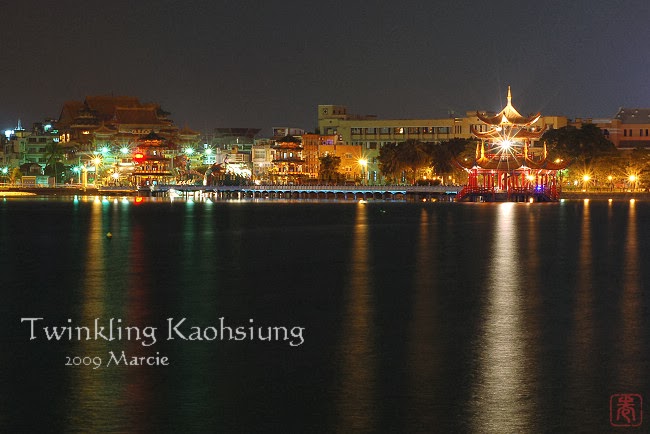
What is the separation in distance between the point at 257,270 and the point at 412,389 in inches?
656

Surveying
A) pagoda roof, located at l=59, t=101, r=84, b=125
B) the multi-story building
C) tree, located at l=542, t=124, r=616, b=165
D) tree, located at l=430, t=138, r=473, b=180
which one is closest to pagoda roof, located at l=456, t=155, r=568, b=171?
tree, located at l=542, t=124, r=616, b=165

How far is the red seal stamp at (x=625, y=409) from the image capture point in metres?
13.1

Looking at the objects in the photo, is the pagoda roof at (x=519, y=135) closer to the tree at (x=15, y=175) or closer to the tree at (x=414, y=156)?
the tree at (x=414, y=156)

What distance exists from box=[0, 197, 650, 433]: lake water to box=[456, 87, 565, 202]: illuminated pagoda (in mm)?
49124

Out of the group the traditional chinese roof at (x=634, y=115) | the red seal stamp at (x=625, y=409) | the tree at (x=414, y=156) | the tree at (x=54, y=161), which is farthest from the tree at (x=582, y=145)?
the red seal stamp at (x=625, y=409)

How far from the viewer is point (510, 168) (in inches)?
3487

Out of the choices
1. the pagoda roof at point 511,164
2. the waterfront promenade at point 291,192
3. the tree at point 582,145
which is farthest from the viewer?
the tree at point 582,145

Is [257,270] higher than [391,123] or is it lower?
lower

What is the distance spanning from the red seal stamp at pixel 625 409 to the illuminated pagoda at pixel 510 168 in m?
74.4

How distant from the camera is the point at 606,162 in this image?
99562 millimetres

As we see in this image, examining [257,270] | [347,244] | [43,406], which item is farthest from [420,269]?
[43,406]

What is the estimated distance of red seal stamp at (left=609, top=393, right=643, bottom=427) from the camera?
1311cm

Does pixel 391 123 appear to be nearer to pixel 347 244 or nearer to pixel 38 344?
pixel 347 244

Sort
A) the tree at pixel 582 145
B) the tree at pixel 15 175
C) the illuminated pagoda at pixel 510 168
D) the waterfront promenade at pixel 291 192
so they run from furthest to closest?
1. the tree at pixel 15 175
2. the tree at pixel 582 145
3. the waterfront promenade at pixel 291 192
4. the illuminated pagoda at pixel 510 168
